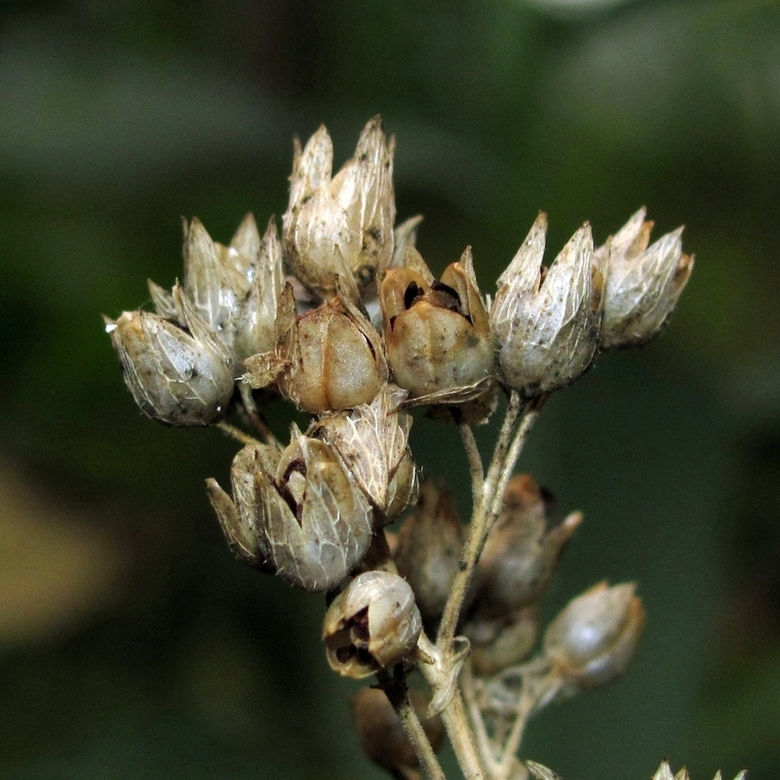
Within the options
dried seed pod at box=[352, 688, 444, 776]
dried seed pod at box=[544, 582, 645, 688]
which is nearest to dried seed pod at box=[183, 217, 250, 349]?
dried seed pod at box=[352, 688, 444, 776]

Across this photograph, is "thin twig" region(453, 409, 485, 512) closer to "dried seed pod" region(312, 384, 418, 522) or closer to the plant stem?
"dried seed pod" region(312, 384, 418, 522)

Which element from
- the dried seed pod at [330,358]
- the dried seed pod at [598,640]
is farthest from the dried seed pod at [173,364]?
the dried seed pod at [598,640]

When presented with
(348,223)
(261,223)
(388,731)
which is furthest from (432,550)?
(261,223)

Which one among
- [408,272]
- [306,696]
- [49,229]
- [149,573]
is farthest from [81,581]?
[408,272]

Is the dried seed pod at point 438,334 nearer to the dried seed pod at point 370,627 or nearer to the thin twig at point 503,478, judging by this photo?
the thin twig at point 503,478

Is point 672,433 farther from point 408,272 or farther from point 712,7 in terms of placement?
point 408,272
